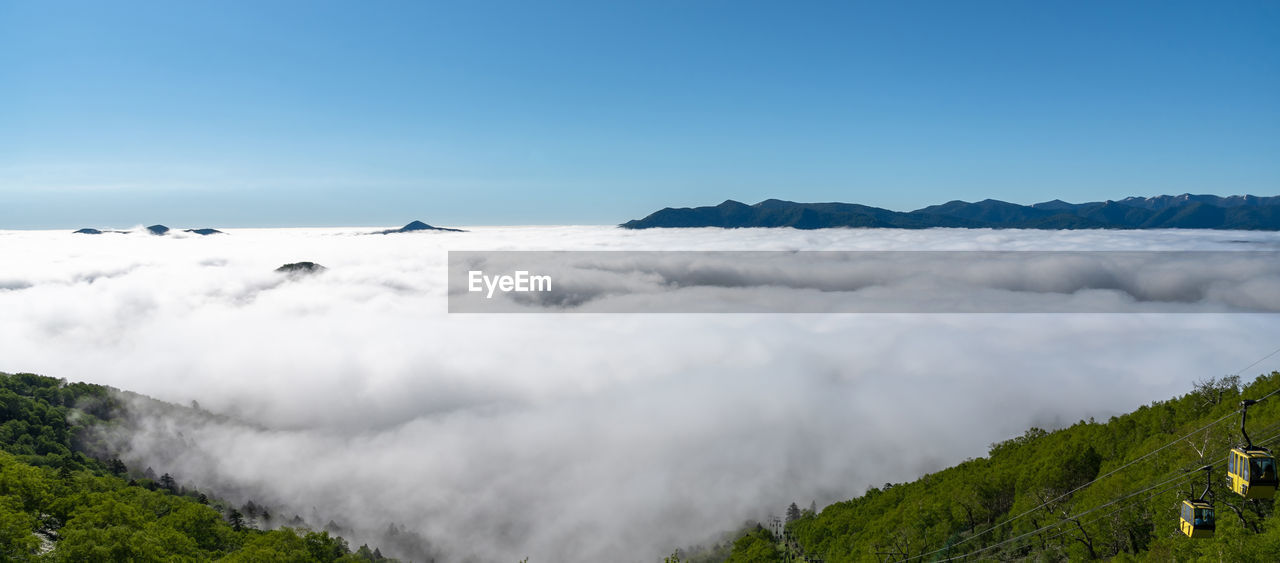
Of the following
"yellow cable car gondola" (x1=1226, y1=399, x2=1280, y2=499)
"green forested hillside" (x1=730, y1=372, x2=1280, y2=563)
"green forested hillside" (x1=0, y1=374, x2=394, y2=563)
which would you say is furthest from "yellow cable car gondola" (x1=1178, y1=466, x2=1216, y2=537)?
"green forested hillside" (x1=0, y1=374, x2=394, y2=563)

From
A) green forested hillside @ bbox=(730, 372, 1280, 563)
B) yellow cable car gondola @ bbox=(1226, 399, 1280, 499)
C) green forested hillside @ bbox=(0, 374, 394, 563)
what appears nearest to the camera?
yellow cable car gondola @ bbox=(1226, 399, 1280, 499)

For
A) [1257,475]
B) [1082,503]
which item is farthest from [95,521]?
[1082,503]

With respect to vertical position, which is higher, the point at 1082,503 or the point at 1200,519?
the point at 1200,519

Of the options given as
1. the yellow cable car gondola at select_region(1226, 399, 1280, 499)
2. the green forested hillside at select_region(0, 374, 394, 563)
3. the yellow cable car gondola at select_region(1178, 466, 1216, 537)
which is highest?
the yellow cable car gondola at select_region(1226, 399, 1280, 499)

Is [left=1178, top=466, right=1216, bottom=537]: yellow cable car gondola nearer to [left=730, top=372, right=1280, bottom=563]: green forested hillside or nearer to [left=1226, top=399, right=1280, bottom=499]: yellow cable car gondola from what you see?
[left=1226, top=399, right=1280, bottom=499]: yellow cable car gondola

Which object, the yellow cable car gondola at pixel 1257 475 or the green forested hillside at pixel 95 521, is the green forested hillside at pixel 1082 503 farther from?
the green forested hillside at pixel 95 521

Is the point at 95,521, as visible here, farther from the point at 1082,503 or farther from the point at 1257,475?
the point at 1082,503

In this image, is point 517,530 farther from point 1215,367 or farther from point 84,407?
point 1215,367
